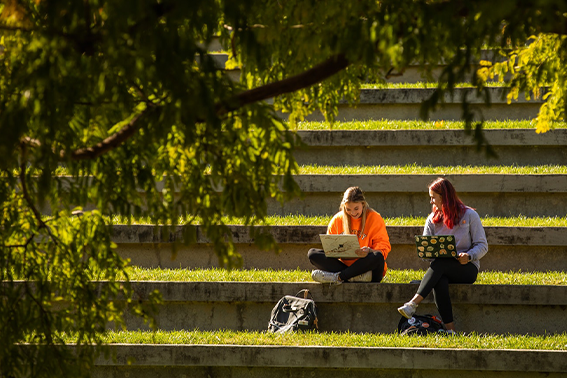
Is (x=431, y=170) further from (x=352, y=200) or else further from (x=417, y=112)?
(x=352, y=200)

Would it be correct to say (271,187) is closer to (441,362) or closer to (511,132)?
(441,362)

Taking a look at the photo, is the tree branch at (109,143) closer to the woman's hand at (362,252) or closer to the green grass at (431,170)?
the woman's hand at (362,252)

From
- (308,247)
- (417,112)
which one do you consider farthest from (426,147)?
(308,247)

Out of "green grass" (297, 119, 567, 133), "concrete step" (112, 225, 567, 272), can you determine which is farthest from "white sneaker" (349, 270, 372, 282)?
"green grass" (297, 119, 567, 133)

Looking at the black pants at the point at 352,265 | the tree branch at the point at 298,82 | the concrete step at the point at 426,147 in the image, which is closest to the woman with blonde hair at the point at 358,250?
the black pants at the point at 352,265

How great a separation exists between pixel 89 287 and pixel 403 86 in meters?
8.06

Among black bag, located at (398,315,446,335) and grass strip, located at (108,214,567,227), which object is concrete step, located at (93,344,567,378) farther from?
grass strip, located at (108,214,567,227)

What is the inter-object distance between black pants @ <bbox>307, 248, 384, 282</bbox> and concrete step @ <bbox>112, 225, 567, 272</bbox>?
2.16 ft

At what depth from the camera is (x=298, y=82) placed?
3385mm

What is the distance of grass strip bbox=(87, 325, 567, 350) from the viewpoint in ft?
21.5

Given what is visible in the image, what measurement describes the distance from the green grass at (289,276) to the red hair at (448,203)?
0.72 metres

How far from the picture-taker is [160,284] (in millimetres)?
7500

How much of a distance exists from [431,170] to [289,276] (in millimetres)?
2631

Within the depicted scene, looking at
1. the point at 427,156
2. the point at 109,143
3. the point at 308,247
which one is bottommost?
the point at 308,247
